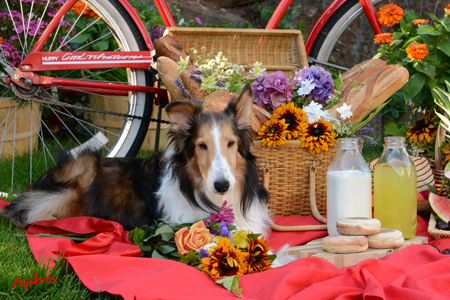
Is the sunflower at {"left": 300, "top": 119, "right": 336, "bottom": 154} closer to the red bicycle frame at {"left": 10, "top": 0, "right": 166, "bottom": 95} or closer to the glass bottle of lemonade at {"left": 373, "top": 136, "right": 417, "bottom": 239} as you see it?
the glass bottle of lemonade at {"left": 373, "top": 136, "right": 417, "bottom": 239}

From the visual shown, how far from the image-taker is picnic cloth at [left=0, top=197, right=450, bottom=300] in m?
1.57

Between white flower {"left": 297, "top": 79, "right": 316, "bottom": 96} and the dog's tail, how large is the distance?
1384 mm

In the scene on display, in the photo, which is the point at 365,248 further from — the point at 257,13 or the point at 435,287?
the point at 257,13

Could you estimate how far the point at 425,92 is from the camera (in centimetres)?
329

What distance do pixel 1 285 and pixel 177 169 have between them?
3.19 ft

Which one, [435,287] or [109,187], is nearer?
[435,287]

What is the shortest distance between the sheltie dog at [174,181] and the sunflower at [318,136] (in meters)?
0.41

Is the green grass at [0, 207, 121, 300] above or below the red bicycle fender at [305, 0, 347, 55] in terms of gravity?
below

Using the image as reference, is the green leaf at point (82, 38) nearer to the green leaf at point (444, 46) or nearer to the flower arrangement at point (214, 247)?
the flower arrangement at point (214, 247)

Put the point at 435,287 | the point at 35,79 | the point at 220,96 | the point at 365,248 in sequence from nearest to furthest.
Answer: the point at 435,287
the point at 365,248
the point at 220,96
the point at 35,79

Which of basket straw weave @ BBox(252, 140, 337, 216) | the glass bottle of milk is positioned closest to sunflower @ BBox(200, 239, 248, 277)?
the glass bottle of milk

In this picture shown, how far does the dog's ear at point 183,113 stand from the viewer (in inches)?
85.8

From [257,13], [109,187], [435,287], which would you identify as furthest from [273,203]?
[257,13]

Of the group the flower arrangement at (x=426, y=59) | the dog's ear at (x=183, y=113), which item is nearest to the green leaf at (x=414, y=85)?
the flower arrangement at (x=426, y=59)
